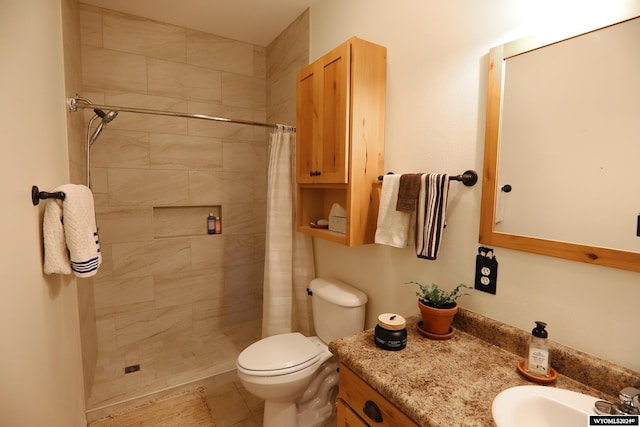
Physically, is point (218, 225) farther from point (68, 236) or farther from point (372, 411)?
point (372, 411)

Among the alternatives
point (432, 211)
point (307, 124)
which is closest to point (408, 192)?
point (432, 211)

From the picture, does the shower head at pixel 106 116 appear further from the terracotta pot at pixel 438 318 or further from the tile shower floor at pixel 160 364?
the terracotta pot at pixel 438 318

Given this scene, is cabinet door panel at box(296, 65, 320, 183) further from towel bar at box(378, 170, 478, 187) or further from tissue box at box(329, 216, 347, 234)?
towel bar at box(378, 170, 478, 187)

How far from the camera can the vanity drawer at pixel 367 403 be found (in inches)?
35.3

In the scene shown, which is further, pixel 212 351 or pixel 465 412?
pixel 212 351

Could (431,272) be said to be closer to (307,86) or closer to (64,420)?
(307,86)

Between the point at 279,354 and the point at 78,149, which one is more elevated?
the point at 78,149

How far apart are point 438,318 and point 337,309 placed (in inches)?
26.7

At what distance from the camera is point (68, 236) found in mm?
1183

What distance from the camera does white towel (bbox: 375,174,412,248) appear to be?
1.38 meters

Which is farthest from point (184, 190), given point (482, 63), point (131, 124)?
point (482, 63)

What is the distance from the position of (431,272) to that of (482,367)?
467mm

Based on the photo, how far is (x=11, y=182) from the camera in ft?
2.76

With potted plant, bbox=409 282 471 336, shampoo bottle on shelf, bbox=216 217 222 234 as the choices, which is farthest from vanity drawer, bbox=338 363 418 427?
shampoo bottle on shelf, bbox=216 217 222 234
